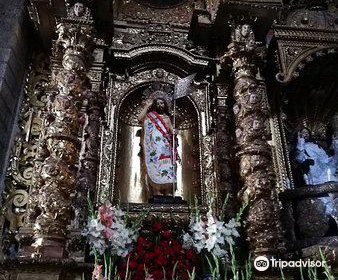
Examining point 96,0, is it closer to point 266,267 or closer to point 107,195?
point 107,195

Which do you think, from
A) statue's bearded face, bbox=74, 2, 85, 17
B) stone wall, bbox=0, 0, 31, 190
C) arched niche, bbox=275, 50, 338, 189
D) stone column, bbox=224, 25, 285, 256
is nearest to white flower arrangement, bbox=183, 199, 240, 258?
stone column, bbox=224, 25, 285, 256

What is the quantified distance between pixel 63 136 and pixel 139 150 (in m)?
1.67

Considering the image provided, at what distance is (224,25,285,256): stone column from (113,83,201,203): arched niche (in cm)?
99

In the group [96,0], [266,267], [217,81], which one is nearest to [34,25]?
[96,0]

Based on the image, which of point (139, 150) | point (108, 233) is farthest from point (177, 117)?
point (108, 233)

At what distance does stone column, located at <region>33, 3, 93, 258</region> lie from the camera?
4.19 m

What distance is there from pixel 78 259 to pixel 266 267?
79.9 inches

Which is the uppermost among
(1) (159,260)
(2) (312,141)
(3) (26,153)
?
(2) (312,141)

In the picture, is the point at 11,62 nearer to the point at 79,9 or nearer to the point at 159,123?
the point at 79,9

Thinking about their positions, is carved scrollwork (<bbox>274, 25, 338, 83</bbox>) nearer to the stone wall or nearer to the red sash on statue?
the red sash on statue

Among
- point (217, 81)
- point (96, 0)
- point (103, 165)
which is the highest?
point (96, 0)

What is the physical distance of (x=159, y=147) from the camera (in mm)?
5922

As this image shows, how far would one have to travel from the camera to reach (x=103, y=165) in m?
5.59

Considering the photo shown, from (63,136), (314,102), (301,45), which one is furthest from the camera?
(314,102)
